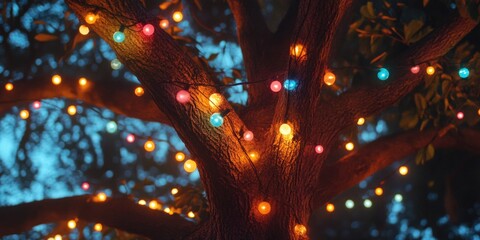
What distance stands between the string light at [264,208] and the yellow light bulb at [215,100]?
0.49m

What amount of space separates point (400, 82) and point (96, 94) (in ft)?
6.10

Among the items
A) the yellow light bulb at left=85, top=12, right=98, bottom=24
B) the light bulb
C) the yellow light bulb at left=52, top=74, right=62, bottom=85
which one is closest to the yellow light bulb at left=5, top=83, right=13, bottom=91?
the yellow light bulb at left=52, top=74, right=62, bottom=85

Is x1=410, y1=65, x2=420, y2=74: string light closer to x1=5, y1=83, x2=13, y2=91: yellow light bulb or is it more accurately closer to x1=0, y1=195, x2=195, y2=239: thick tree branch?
x1=0, y1=195, x2=195, y2=239: thick tree branch

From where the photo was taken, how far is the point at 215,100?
96.1 inches

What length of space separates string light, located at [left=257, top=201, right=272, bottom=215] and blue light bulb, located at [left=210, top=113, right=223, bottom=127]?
0.42m

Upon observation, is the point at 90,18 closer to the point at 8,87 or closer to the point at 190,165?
the point at 190,165

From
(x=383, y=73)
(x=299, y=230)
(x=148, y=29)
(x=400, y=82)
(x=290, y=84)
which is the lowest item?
(x=299, y=230)

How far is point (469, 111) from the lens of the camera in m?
3.80

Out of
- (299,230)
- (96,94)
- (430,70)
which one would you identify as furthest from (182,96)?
(430,70)

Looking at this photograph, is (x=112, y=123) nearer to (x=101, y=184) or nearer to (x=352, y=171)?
(x=352, y=171)

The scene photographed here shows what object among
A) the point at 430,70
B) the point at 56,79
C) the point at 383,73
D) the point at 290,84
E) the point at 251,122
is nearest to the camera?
the point at 290,84

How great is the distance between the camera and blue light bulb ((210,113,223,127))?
7.69ft

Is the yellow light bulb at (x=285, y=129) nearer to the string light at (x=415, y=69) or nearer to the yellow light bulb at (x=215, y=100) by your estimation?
the yellow light bulb at (x=215, y=100)

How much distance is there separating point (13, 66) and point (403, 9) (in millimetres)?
3345
